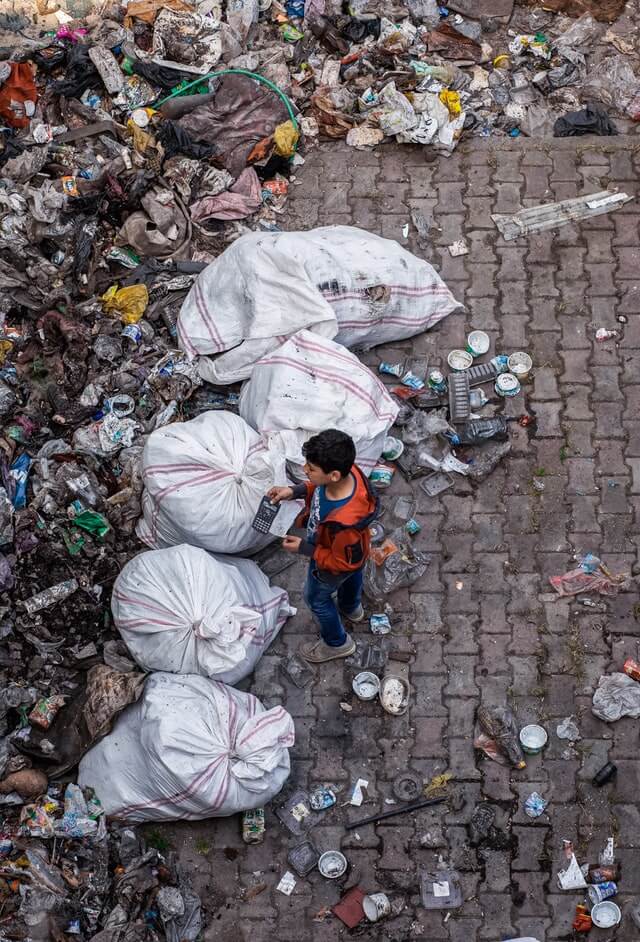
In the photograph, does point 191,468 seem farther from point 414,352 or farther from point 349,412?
point 414,352

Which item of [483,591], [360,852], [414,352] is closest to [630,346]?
[414,352]

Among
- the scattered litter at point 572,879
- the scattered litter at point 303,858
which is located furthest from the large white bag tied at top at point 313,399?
the scattered litter at point 572,879

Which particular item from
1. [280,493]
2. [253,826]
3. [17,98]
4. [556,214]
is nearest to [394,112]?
[556,214]

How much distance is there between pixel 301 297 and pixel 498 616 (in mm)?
1830

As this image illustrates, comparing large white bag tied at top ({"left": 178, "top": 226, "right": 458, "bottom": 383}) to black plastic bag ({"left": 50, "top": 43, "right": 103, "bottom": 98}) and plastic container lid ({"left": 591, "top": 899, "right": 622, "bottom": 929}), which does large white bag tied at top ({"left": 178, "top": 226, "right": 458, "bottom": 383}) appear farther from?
plastic container lid ({"left": 591, "top": 899, "right": 622, "bottom": 929})

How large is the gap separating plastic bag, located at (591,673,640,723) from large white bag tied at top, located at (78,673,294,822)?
1396mm

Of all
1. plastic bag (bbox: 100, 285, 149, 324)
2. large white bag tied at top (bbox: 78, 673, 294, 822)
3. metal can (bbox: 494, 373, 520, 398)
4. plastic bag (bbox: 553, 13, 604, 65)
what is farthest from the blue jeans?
plastic bag (bbox: 553, 13, 604, 65)

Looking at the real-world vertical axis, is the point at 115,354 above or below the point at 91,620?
above

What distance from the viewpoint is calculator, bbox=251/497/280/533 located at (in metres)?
4.27

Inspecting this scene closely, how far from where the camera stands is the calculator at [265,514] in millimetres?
4266

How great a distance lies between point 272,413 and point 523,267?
1.83 meters

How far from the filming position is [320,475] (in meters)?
3.68

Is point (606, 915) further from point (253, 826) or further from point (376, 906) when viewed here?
point (253, 826)

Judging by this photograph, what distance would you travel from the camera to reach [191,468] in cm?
439
